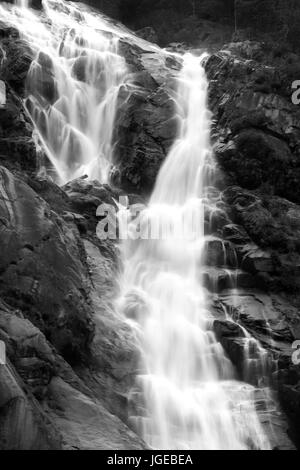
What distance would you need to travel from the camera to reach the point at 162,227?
18562 millimetres

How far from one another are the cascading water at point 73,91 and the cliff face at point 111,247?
600 millimetres

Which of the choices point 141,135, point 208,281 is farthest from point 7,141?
point 208,281

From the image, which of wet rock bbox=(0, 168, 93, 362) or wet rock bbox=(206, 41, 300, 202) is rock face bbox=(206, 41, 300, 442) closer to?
wet rock bbox=(206, 41, 300, 202)

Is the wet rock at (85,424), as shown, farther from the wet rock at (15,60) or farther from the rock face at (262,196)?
the wet rock at (15,60)

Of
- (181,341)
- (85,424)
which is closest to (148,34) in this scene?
(181,341)

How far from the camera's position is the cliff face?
371 inches

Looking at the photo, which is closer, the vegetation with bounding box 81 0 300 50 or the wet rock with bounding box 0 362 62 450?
the wet rock with bounding box 0 362 62 450

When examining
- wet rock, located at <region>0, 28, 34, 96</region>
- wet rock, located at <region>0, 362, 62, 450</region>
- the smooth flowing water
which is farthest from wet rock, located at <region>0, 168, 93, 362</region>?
wet rock, located at <region>0, 28, 34, 96</region>

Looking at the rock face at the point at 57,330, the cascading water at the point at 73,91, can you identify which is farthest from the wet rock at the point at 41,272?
the cascading water at the point at 73,91

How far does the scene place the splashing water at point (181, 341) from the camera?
11867mm

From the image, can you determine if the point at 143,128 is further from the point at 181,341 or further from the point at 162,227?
the point at 181,341

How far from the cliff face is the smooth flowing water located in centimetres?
48

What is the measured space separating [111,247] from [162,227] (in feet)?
7.82
